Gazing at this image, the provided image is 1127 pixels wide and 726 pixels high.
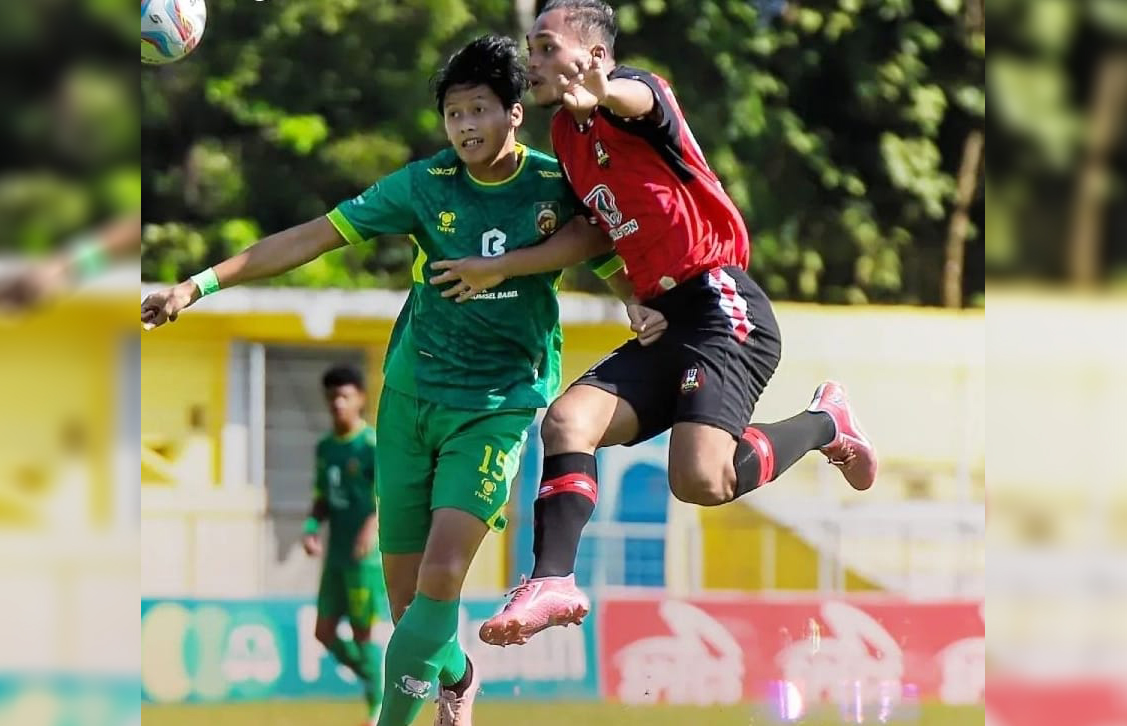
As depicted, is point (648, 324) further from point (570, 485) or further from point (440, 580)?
point (440, 580)

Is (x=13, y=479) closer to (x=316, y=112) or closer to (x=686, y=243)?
(x=686, y=243)

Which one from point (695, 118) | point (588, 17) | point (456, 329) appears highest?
point (695, 118)


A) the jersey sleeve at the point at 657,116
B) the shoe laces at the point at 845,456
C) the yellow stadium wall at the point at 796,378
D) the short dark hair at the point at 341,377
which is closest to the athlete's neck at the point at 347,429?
the short dark hair at the point at 341,377

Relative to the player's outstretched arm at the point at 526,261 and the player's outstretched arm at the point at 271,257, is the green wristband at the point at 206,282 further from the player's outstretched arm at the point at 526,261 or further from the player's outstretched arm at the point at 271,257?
the player's outstretched arm at the point at 526,261

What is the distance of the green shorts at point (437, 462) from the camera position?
4.41 m

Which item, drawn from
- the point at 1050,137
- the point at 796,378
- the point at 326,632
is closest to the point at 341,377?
the point at 326,632

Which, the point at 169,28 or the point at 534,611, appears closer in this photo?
the point at 534,611

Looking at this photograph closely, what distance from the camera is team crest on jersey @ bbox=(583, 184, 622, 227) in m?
4.33

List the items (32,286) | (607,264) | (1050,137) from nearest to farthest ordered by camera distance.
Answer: (32,286), (1050,137), (607,264)

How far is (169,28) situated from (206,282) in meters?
0.80

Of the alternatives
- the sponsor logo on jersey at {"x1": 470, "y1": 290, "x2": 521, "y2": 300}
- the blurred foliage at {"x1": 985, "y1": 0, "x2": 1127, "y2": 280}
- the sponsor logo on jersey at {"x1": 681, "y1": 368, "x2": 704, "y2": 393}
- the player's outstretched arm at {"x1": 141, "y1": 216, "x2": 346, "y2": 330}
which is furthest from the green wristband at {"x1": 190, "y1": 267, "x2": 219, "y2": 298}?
the blurred foliage at {"x1": 985, "y1": 0, "x2": 1127, "y2": 280}

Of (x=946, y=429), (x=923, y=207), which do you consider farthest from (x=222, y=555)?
(x=923, y=207)

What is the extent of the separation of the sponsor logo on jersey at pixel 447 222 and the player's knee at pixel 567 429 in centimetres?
61

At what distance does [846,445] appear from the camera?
4.95 m
